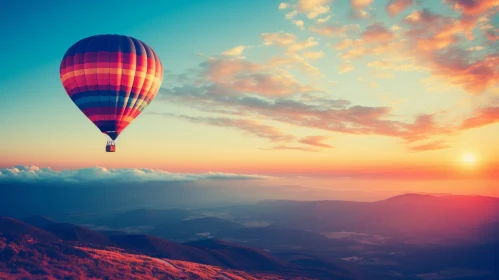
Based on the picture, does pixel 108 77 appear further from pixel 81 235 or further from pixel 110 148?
pixel 81 235

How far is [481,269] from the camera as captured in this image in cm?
16900

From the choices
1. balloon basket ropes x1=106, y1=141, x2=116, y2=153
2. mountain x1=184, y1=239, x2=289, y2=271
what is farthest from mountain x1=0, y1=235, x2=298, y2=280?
mountain x1=184, y1=239, x2=289, y2=271

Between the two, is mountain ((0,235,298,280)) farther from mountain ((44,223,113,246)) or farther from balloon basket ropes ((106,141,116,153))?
mountain ((44,223,113,246))

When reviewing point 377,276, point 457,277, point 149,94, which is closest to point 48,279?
point 149,94

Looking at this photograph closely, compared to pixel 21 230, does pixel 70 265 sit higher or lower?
higher

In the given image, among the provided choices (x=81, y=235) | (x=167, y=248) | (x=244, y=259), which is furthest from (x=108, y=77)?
(x=244, y=259)

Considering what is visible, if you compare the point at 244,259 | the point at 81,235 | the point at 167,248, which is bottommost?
the point at 244,259

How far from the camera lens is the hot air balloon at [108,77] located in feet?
184

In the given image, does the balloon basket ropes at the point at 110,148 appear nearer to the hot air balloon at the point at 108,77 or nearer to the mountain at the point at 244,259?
the hot air balloon at the point at 108,77

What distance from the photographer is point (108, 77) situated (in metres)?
56.3

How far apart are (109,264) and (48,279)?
964cm

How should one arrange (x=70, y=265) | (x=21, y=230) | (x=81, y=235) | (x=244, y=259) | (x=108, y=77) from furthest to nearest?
(x=244, y=259) < (x=81, y=235) < (x=21, y=230) < (x=108, y=77) < (x=70, y=265)

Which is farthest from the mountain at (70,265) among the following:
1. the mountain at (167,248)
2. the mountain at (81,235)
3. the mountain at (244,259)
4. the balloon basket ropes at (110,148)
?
the mountain at (244,259)

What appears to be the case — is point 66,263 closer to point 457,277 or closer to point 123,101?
point 123,101
